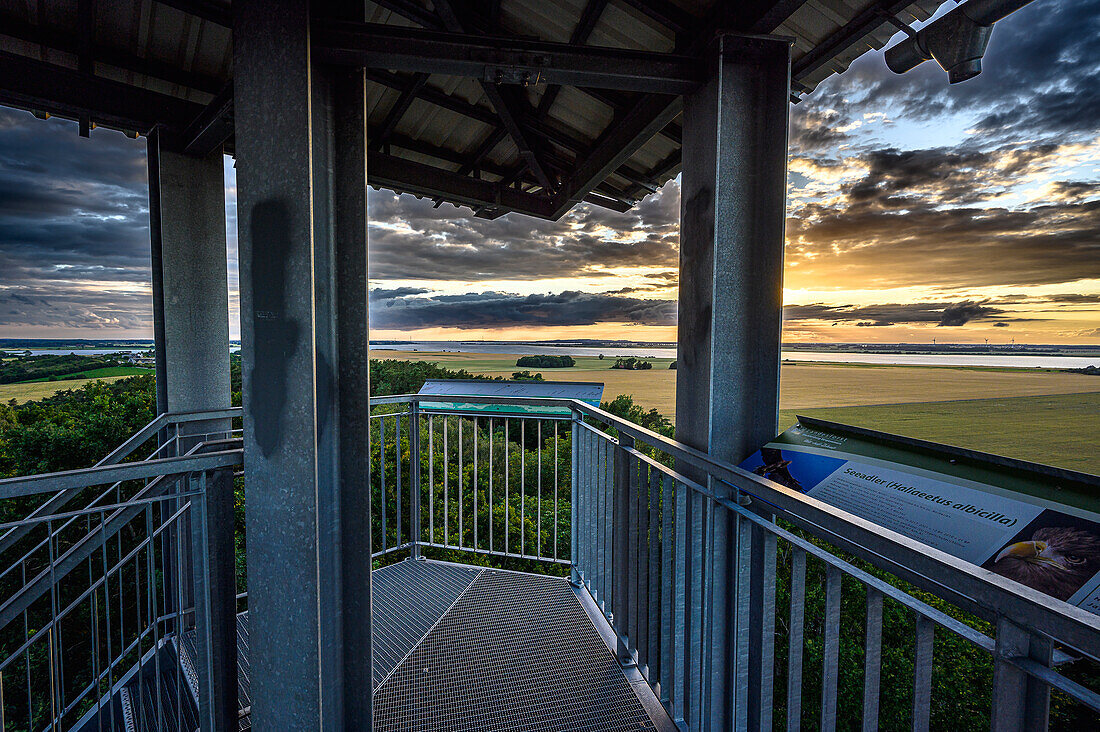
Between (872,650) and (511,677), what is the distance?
195 centimetres

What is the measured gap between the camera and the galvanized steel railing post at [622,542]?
7.56 feet

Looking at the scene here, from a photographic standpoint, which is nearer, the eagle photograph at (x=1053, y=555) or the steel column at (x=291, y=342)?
the eagle photograph at (x=1053, y=555)

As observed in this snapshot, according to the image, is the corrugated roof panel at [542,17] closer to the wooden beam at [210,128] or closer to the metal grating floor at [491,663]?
the wooden beam at [210,128]

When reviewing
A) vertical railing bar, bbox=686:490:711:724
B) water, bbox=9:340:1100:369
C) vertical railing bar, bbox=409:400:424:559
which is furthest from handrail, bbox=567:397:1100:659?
vertical railing bar, bbox=409:400:424:559

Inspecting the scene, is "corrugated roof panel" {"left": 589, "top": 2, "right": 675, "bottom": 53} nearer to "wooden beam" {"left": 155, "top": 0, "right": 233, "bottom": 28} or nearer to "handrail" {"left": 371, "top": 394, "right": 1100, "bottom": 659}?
"wooden beam" {"left": 155, "top": 0, "right": 233, "bottom": 28}

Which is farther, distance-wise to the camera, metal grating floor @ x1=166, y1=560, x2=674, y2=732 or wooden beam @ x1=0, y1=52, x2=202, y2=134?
wooden beam @ x1=0, y1=52, x2=202, y2=134

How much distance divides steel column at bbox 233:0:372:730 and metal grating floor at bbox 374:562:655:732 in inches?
20.4

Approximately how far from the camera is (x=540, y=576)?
3428mm

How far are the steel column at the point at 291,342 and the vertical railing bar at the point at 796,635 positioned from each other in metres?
1.57

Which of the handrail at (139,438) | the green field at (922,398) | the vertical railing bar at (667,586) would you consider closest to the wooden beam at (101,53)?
the handrail at (139,438)

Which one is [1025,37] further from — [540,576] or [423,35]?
[540,576]

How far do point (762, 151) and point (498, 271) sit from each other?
72.0 ft

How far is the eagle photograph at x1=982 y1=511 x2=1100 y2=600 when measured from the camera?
0.79m

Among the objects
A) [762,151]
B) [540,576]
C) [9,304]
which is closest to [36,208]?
[9,304]
